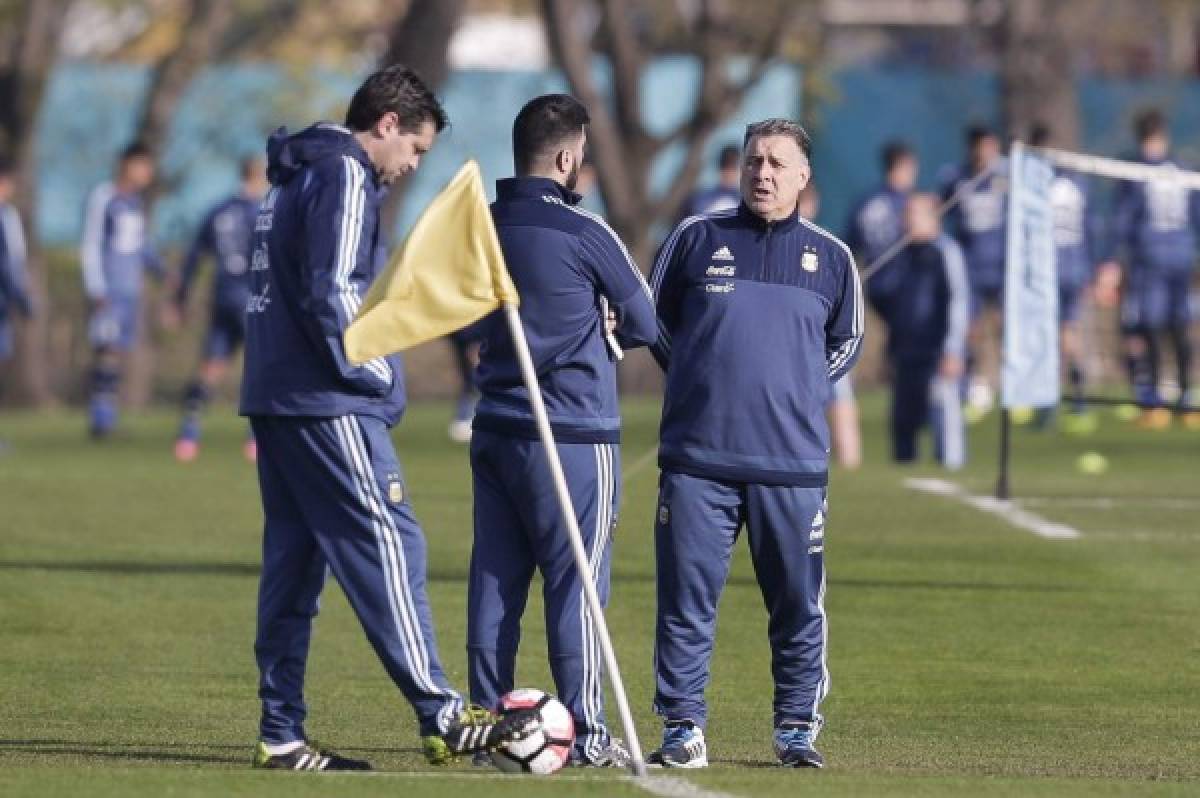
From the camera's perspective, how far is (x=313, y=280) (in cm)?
907

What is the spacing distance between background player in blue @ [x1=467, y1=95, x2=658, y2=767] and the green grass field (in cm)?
47

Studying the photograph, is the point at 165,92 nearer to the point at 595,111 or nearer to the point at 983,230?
the point at 595,111

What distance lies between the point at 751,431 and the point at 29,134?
29.8 metres

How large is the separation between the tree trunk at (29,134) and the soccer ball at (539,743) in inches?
1143

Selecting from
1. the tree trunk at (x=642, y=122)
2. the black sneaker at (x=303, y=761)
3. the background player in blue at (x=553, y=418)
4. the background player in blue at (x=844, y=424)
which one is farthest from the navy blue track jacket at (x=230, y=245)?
the black sneaker at (x=303, y=761)

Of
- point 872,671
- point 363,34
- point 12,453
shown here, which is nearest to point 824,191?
point 363,34

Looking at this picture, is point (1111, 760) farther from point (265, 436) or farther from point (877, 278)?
point (877, 278)

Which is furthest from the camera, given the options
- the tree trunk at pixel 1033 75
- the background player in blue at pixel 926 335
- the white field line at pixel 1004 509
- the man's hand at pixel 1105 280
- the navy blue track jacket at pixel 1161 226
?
the tree trunk at pixel 1033 75

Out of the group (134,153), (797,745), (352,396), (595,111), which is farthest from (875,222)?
(352,396)

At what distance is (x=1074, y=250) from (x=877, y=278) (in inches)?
148

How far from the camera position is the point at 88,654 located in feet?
42.1

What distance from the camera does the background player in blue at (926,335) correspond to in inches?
890

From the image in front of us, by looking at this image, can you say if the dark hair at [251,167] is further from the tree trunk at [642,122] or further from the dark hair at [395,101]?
the dark hair at [395,101]

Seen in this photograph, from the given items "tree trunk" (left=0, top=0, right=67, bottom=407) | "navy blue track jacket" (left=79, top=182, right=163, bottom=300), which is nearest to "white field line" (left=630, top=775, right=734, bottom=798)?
"navy blue track jacket" (left=79, top=182, right=163, bottom=300)
